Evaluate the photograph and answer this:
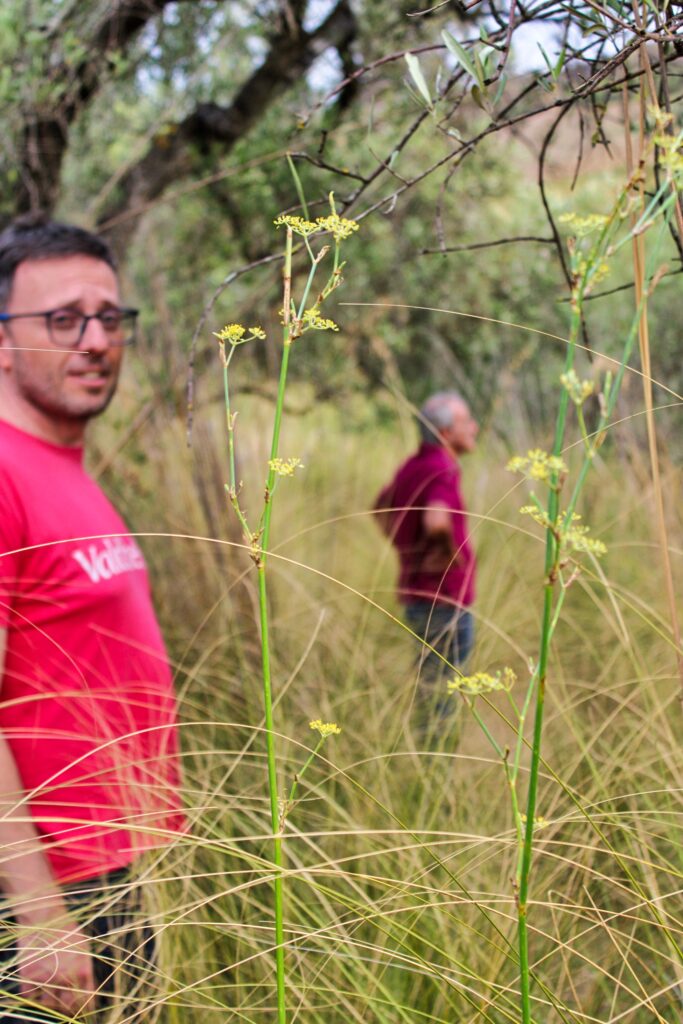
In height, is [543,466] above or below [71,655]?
above

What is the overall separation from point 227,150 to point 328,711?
2612 millimetres

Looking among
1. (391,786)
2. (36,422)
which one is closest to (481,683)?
(36,422)

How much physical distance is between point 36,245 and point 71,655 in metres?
0.97

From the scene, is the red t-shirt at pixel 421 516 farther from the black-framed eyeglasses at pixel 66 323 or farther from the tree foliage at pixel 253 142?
the black-framed eyeglasses at pixel 66 323

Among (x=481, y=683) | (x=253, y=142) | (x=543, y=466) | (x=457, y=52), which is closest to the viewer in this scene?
(x=543, y=466)

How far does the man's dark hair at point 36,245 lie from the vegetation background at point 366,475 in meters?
0.36

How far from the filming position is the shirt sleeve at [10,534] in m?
1.63

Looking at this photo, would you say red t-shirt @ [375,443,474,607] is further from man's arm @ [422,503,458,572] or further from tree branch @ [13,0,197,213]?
tree branch @ [13,0,197,213]

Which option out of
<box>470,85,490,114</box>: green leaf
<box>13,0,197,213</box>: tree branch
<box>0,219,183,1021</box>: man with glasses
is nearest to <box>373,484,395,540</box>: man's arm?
<box>13,0,197,213</box>: tree branch

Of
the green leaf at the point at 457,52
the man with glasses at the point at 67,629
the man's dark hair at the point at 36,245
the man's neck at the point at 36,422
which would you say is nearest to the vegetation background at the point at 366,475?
the green leaf at the point at 457,52

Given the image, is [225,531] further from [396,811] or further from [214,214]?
[214,214]

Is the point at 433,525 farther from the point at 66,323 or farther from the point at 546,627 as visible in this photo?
the point at 546,627

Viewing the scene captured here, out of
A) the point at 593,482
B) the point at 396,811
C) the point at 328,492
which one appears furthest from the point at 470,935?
the point at 328,492

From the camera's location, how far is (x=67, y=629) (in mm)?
1785
